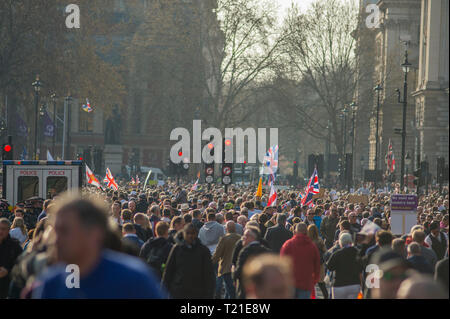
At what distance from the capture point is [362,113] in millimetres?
72312

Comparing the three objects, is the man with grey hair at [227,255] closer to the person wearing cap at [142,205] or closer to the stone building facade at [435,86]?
the person wearing cap at [142,205]

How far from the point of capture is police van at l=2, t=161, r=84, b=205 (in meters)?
23.0

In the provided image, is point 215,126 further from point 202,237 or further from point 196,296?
point 196,296

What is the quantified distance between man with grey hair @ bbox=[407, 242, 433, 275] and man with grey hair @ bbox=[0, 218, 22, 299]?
4248 mm

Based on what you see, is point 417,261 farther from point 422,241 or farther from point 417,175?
point 417,175

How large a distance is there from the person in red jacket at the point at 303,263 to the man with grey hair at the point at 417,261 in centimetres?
119

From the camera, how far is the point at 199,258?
31.4ft

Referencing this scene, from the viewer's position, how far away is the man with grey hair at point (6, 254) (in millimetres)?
9605

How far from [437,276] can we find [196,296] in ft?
8.89

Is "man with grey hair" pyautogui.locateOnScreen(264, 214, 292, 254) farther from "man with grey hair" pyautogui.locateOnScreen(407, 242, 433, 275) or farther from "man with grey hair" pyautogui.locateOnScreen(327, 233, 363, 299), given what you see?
"man with grey hair" pyautogui.locateOnScreen(407, 242, 433, 275)

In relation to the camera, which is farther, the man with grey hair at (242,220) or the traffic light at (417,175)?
the traffic light at (417,175)

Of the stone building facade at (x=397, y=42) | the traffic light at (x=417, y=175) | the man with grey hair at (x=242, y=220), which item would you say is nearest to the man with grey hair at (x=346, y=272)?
the man with grey hair at (x=242, y=220)

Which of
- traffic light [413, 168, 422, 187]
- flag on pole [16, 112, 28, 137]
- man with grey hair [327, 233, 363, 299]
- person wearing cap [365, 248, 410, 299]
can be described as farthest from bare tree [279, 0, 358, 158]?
person wearing cap [365, 248, 410, 299]
